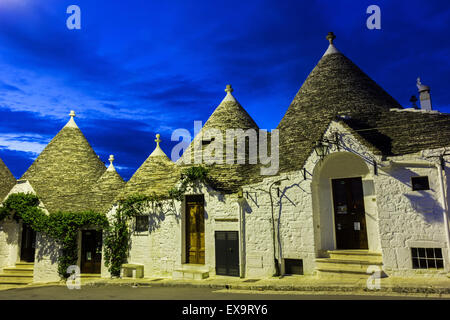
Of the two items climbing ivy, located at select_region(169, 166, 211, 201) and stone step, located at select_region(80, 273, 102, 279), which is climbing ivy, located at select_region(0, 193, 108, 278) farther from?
climbing ivy, located at select_region(169, 166, 211, 201)

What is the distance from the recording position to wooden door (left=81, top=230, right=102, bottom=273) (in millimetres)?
15402

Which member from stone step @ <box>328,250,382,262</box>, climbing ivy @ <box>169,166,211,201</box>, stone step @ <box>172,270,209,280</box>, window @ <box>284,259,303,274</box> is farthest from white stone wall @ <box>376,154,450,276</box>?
climbing ivy @ <box>169,166,211,201</box>

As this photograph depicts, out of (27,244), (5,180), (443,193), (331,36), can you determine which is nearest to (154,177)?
(27,244)

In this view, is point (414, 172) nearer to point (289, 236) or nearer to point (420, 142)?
point (420, 142)

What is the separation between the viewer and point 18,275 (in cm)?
1574

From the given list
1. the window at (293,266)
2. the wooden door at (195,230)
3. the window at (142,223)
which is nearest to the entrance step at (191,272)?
the wooden door at (195,230)

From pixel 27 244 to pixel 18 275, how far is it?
168 centimetres

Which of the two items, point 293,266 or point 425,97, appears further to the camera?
point 425,97

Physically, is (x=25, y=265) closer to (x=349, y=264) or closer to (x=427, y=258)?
(x=349, y=264)

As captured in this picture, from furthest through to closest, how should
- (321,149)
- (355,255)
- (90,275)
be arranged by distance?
(90,275) < (321,149) < (355,255)

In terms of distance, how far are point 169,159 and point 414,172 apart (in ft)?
40.0

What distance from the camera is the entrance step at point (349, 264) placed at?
950 centimetres

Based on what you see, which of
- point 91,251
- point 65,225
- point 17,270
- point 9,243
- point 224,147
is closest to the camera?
point 224,147

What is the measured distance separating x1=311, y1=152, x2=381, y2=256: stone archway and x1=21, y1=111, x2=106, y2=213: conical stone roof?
1127 cm
